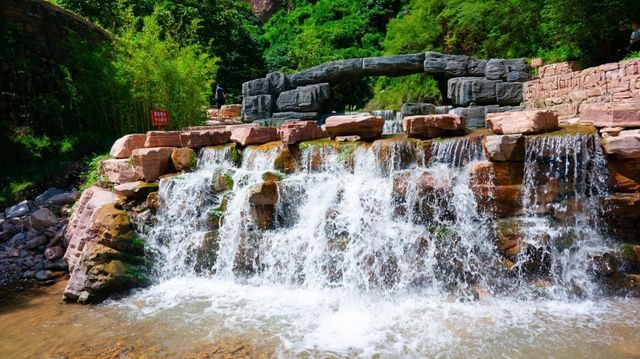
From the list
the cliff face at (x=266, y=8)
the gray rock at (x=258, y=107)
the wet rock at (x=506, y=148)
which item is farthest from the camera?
the cliff face at (x=266, y=8)

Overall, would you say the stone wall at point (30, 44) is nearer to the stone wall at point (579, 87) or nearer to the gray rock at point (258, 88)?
the gray rock at point (258, 88)

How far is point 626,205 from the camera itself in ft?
14.7

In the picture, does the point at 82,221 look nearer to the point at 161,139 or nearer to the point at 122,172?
the point at 122,172

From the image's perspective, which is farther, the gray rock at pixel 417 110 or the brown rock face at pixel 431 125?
the gray rock at pixel 417 110

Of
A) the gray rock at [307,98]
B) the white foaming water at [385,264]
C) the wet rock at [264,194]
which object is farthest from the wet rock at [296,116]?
the wet rock at [264,194]

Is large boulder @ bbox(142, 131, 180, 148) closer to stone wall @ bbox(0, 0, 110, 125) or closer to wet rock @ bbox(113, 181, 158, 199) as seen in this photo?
wet rock @ bbox(113, 181, 158, 199)

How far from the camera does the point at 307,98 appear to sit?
1110cm

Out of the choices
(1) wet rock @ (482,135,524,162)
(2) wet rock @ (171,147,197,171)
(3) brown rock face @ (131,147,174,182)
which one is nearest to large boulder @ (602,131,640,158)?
(1) wet rock @ (482,135,524,162)

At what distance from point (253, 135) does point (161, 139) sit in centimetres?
152

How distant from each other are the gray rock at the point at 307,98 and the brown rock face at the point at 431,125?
5.55 m

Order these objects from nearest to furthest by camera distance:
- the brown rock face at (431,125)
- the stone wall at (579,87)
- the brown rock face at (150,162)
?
the brown rock face at (431,125)
the brown rock face at (150,162)
the stone wall at (579,87)

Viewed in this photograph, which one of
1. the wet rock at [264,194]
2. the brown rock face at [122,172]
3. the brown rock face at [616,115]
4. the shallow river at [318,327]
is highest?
the brown rock face at [616,115]

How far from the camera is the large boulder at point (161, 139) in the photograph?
22.6 feet

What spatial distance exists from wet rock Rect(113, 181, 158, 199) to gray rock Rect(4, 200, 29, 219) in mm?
1745
